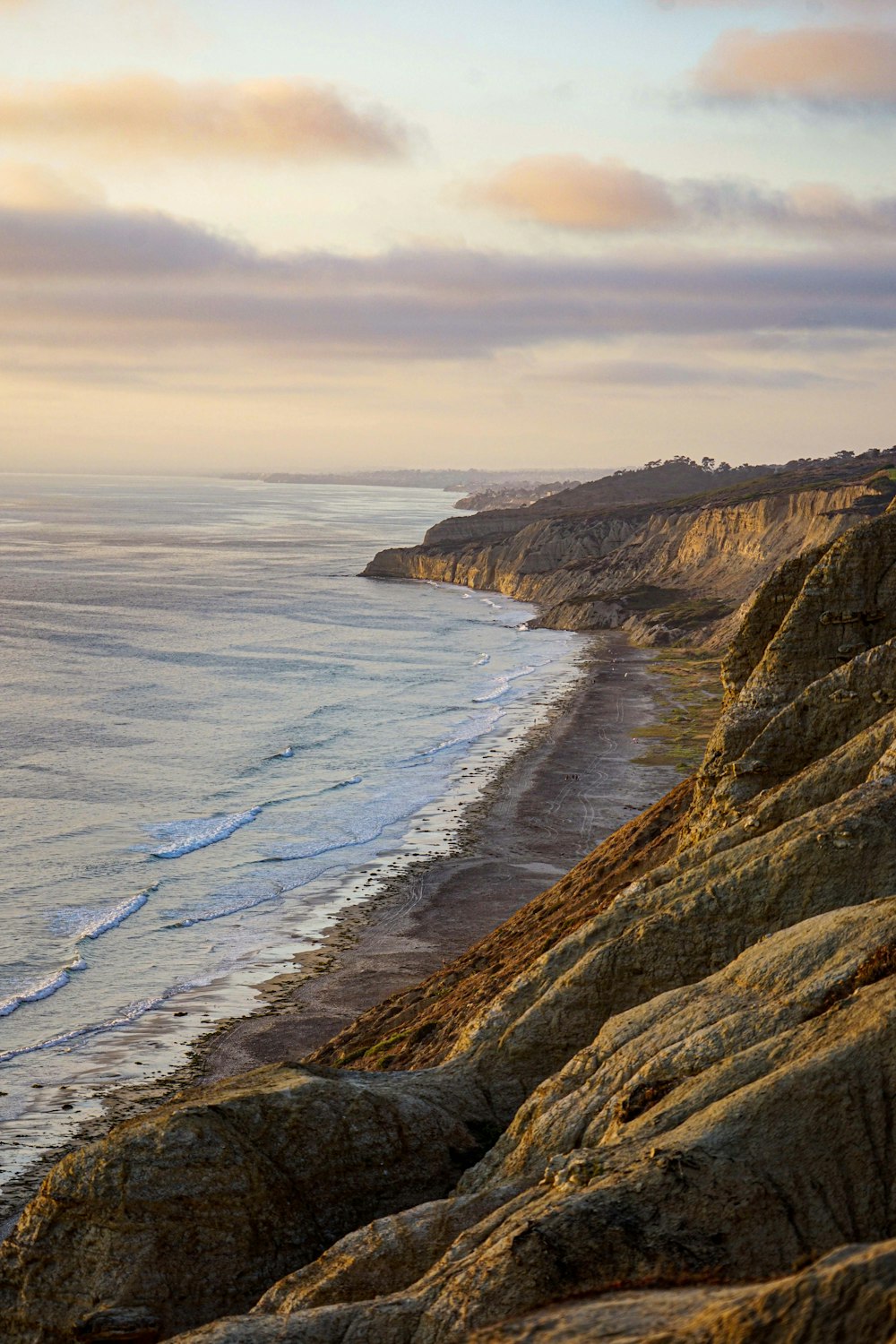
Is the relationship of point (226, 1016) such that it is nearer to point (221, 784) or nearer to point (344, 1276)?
point (344, 1276)

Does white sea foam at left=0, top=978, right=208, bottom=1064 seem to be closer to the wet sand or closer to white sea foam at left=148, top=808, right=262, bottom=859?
the wet sand

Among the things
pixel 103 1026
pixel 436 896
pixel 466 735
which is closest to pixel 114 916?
pixel 103 1026

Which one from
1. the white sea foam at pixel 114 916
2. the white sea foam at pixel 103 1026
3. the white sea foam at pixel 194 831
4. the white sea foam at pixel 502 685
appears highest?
the white sea foam at pixel 502 685

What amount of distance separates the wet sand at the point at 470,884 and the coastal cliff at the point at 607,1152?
9.41m

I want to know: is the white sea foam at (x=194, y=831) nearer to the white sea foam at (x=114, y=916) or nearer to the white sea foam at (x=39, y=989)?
the white sea foam at (x=114, y=916)

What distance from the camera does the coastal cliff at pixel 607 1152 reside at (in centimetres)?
962

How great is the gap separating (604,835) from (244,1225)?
3513cm

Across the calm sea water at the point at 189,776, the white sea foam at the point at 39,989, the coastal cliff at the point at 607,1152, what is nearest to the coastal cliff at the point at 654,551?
the calm sea water at the point at 189,776

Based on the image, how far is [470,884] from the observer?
42.2 metres

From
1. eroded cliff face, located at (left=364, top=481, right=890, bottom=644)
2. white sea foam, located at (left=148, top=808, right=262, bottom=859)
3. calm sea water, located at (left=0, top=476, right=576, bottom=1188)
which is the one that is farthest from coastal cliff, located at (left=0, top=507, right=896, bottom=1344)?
eroded cliff face, located at (left=364, top=481, right=890, bottom=644)

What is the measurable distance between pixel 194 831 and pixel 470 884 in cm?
1279

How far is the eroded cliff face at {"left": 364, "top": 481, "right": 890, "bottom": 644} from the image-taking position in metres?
118

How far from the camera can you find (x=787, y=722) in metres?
21.6

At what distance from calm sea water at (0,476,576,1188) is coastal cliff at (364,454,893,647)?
12592 millimetres
